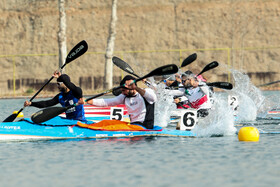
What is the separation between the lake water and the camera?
324 inches

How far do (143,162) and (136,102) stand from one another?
291 centimetres

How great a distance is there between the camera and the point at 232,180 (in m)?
8.07

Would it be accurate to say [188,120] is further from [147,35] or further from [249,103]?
[147,35]

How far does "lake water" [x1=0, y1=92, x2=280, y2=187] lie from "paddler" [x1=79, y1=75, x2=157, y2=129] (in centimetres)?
42

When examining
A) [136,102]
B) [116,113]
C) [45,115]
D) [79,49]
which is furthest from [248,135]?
[79,49]

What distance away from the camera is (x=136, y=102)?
12516 millimetres

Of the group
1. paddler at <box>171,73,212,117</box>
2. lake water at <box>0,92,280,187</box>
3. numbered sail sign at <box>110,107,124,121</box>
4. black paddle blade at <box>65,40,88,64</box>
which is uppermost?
black paddle blade at <box>65,40,88,64</box>

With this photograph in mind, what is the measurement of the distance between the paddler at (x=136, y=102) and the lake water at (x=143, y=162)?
1.37 feet

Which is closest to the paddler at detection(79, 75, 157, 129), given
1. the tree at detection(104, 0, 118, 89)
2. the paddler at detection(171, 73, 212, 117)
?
the paddler at detection(171, 73, 212, 117)

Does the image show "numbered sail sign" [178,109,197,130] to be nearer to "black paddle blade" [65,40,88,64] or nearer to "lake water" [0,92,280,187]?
"lake water" [0,92,280,187]

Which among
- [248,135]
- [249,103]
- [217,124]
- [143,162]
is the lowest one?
[143,162]

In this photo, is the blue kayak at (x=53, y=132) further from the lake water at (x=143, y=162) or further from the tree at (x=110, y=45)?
→ the tree at (x=110, y=45)

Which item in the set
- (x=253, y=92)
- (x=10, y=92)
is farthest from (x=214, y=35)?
(x=253, y=92)


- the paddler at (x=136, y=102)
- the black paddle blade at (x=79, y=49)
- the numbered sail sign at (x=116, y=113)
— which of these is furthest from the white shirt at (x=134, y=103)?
the numbered sail sign at (x=116, y=113)
